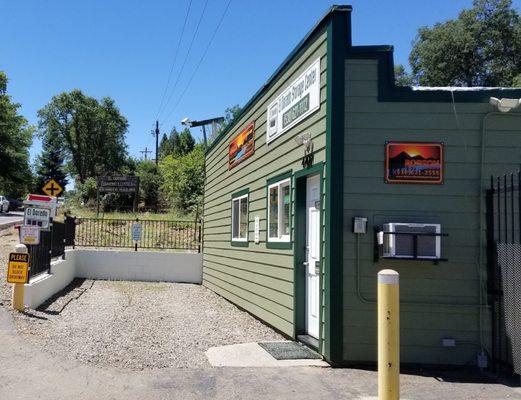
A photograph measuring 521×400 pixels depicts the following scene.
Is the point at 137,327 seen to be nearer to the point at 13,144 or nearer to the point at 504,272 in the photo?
the point at 504,272

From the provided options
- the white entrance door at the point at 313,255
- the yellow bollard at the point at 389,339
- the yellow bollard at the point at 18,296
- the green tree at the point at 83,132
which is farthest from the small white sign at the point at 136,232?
the green tree at the point at 83,132

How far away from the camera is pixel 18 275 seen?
8.92 m

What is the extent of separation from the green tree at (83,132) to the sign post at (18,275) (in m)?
55.1

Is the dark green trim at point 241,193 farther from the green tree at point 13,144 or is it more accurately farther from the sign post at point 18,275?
the green tree at point 13,144

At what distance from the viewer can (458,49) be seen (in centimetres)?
3167

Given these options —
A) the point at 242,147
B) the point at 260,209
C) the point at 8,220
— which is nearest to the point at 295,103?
the point at 260,209


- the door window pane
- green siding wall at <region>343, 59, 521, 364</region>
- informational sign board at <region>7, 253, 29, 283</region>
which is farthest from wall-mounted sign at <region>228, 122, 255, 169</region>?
informational sign board at <region>7, 253, 29, 283</region>

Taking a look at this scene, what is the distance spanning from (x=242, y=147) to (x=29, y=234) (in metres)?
4.52

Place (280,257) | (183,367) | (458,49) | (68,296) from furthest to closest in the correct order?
(458,49) → (68,296) → (280,257) → (183,367)

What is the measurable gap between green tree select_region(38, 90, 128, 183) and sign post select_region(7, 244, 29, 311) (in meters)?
55.1

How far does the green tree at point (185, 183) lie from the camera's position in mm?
33656

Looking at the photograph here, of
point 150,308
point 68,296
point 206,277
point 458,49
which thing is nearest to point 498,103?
point 150,308

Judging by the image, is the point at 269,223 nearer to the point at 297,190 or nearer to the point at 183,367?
the point at 297,190

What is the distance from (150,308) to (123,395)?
6.33 m
